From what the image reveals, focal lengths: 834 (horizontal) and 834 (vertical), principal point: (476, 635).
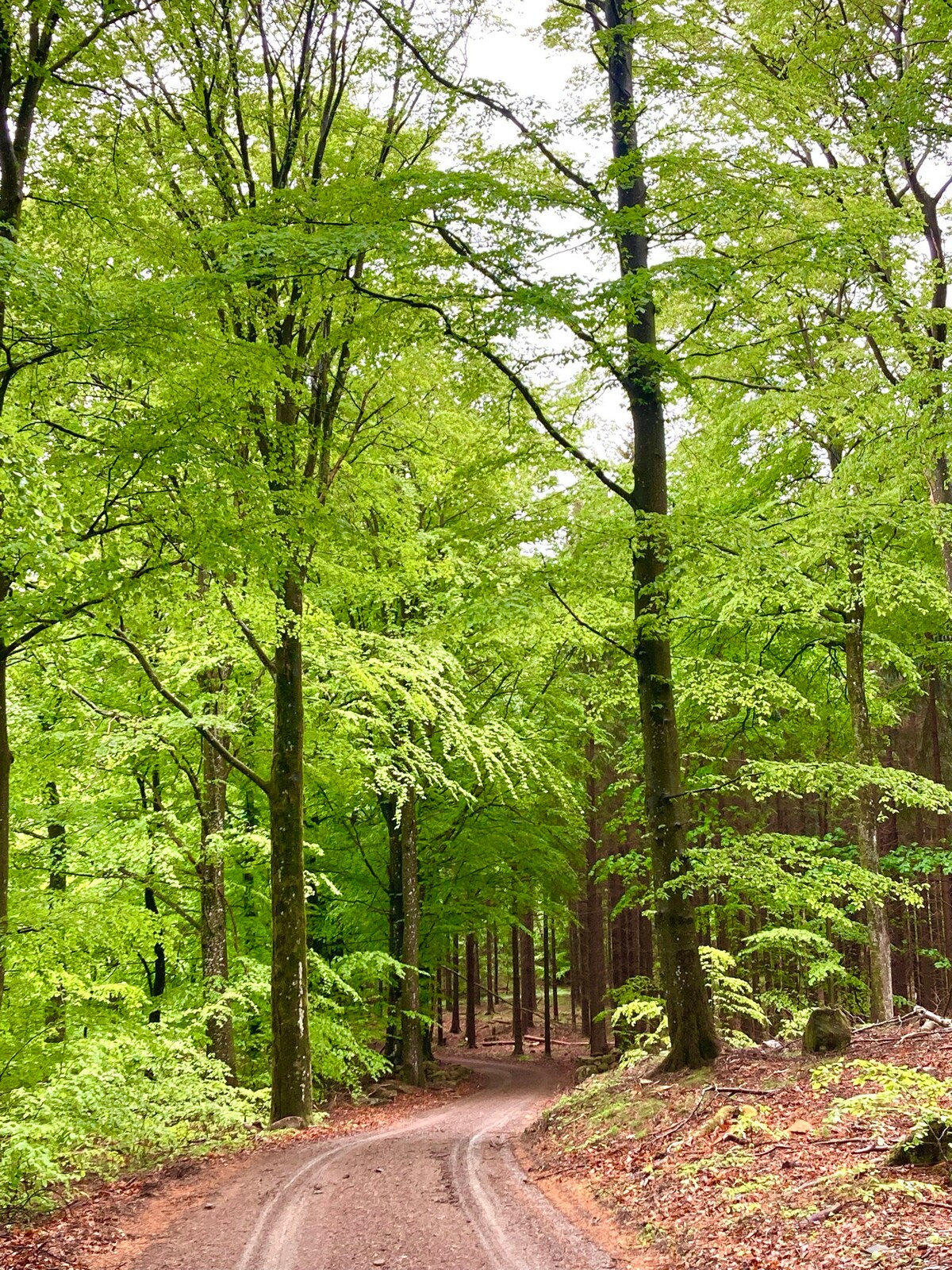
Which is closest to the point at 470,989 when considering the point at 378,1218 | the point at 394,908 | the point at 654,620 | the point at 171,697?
the point at 394,908

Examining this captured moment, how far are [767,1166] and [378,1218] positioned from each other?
10.2 feet

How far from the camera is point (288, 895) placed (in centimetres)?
1141

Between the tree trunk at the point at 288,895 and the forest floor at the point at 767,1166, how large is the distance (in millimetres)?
3477

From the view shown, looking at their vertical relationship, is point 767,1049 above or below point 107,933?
below

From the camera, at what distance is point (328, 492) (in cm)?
1239

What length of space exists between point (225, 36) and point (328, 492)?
20.6 feet

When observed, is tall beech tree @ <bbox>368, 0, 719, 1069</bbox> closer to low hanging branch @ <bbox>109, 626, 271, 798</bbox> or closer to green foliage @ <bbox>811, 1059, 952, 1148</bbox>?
green foliage @ <bbox>811, 1059, 952, 1148</bbox>

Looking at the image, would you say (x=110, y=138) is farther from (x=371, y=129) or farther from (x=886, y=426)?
(x=886, y=426)

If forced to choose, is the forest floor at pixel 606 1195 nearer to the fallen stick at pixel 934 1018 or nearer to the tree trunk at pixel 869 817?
the fallen stick at pixel 934 1018

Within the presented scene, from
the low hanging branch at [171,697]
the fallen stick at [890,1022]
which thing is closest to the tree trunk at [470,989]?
the low hanging branch at [171,697]

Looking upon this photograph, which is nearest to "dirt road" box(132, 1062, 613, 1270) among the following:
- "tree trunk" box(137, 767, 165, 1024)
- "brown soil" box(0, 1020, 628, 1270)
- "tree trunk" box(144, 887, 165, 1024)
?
"brown soil" box(0, 1020, 628, 1270)

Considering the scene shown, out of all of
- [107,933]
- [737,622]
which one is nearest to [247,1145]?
[107,933]

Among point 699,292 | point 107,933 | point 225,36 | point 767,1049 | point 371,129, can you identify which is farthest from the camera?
point 371,129

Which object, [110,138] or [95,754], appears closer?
[110,138]
